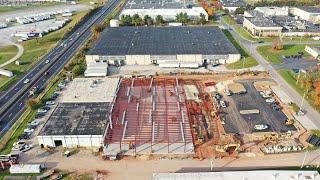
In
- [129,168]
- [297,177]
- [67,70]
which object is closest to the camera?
[297,177]

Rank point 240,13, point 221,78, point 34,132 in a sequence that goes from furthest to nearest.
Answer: point 240,13 < point 221,78 < point 34,132

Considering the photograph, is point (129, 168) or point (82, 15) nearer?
point (129, 168)

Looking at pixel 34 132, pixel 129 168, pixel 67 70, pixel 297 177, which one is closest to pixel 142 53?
pixel 67 70

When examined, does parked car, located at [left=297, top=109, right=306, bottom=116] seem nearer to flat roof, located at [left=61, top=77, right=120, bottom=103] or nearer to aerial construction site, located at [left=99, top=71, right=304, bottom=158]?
aerial construction site, located at [left=99, top=71, right=304, bottom=158]

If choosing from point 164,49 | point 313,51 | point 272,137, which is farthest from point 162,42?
point 272,137

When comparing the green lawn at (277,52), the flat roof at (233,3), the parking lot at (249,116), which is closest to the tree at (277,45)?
the green lawn at (277,52)

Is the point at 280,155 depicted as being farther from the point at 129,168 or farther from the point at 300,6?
the point at 300,6

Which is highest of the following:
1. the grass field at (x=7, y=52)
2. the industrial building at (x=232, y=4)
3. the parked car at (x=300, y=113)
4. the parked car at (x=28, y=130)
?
the industrial building at (x=232, y=4)

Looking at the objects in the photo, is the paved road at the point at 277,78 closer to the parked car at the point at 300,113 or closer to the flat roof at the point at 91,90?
the parked car at the point at 300,113
